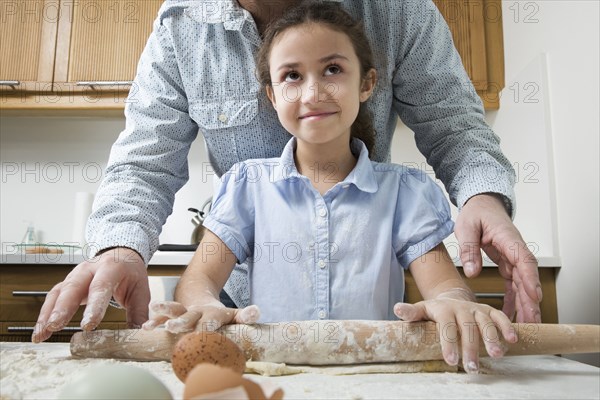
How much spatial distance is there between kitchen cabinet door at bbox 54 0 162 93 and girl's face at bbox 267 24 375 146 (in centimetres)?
137

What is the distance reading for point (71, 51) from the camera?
2158mm

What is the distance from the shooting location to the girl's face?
0.90 m

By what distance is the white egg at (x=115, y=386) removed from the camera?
0.38 meters

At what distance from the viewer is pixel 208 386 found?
337mm

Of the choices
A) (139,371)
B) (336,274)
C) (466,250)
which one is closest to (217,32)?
(336,274)

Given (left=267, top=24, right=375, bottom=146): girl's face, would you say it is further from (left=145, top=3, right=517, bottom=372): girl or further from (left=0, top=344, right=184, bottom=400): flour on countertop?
(left=0, top=344, right=184, bottom=400): flour on countertop

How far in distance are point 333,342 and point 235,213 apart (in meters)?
0.38

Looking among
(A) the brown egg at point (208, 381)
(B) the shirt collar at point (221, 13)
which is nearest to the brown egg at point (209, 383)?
(A) the brown egg at point (208, 381)

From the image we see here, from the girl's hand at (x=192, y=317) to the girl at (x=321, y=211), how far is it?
0.50 ft

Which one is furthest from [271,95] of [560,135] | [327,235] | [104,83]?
[104,83]

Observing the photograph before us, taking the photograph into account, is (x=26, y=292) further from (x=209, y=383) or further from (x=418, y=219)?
(x=209, y=383)

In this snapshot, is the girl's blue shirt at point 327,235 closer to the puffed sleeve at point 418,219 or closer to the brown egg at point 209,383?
the puffed sleeve at point 418,219

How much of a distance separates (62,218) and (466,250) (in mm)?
2008

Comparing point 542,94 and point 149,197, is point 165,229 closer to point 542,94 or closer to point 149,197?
point 149,197
